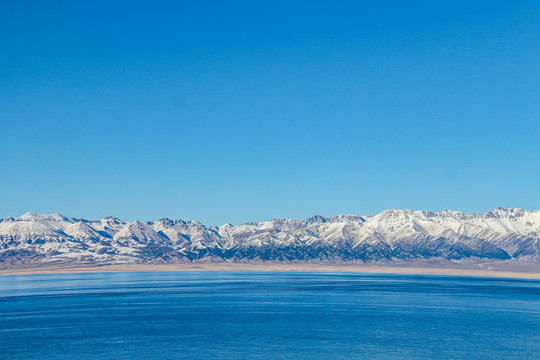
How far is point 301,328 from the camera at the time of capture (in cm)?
11131

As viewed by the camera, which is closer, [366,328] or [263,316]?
[366,328]

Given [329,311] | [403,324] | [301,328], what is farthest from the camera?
[329,311]

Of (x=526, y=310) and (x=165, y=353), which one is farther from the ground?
(x=165, y=353)

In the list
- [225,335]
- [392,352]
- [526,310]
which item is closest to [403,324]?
[392,352]

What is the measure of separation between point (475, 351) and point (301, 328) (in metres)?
34.4

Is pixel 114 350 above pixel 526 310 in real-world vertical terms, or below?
above

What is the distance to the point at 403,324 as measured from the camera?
4678 inches

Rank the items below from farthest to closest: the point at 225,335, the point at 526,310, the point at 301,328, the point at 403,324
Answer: the point at 526,310
the point at 403,324
the point at 301,328
the point at 225,335

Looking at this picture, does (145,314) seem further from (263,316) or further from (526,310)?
(526,310)

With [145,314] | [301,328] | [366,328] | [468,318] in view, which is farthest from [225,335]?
[468,318]

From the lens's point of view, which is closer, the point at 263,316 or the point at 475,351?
the point at 475,351

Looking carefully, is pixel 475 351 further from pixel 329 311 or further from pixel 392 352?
pixel 329 311

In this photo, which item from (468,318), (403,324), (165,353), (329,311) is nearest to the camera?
(165,353)

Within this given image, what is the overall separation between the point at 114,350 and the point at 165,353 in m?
8.93
